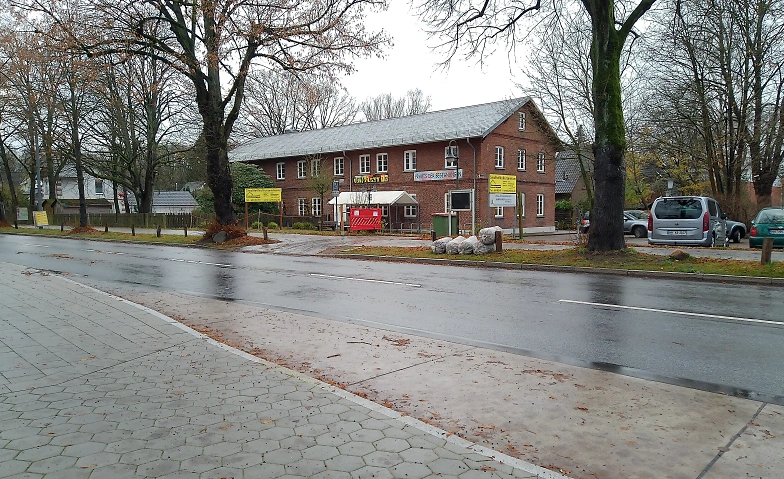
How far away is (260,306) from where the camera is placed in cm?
995

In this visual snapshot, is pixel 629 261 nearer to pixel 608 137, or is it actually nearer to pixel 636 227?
pixel 608 137

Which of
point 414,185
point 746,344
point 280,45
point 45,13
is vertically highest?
point 45,13

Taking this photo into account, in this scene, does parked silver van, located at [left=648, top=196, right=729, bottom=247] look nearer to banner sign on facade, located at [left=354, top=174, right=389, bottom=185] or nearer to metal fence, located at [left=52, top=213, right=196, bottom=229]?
banner sign on facade, located at [left=354, top=174, right=389, bottom=185]

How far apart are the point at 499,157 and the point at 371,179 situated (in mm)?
9506

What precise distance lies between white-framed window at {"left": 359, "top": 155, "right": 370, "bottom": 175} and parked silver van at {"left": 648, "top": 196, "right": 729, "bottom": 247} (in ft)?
82.8

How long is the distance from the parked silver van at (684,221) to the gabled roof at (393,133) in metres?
15.7

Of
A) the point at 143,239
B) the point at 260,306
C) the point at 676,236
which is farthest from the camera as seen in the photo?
the point at 143,239

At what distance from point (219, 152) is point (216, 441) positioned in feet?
74.3

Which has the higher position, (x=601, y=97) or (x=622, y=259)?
(x=601, y=97)

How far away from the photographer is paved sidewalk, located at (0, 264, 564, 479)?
3439 millimetres

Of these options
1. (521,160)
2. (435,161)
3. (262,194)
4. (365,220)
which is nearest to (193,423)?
(365,220)

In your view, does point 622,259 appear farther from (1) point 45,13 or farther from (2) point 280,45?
(1) point 45,13

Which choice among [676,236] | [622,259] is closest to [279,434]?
[622,259]

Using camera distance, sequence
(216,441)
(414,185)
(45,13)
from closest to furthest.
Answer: (216,441) → (45,13) → (414,185)
